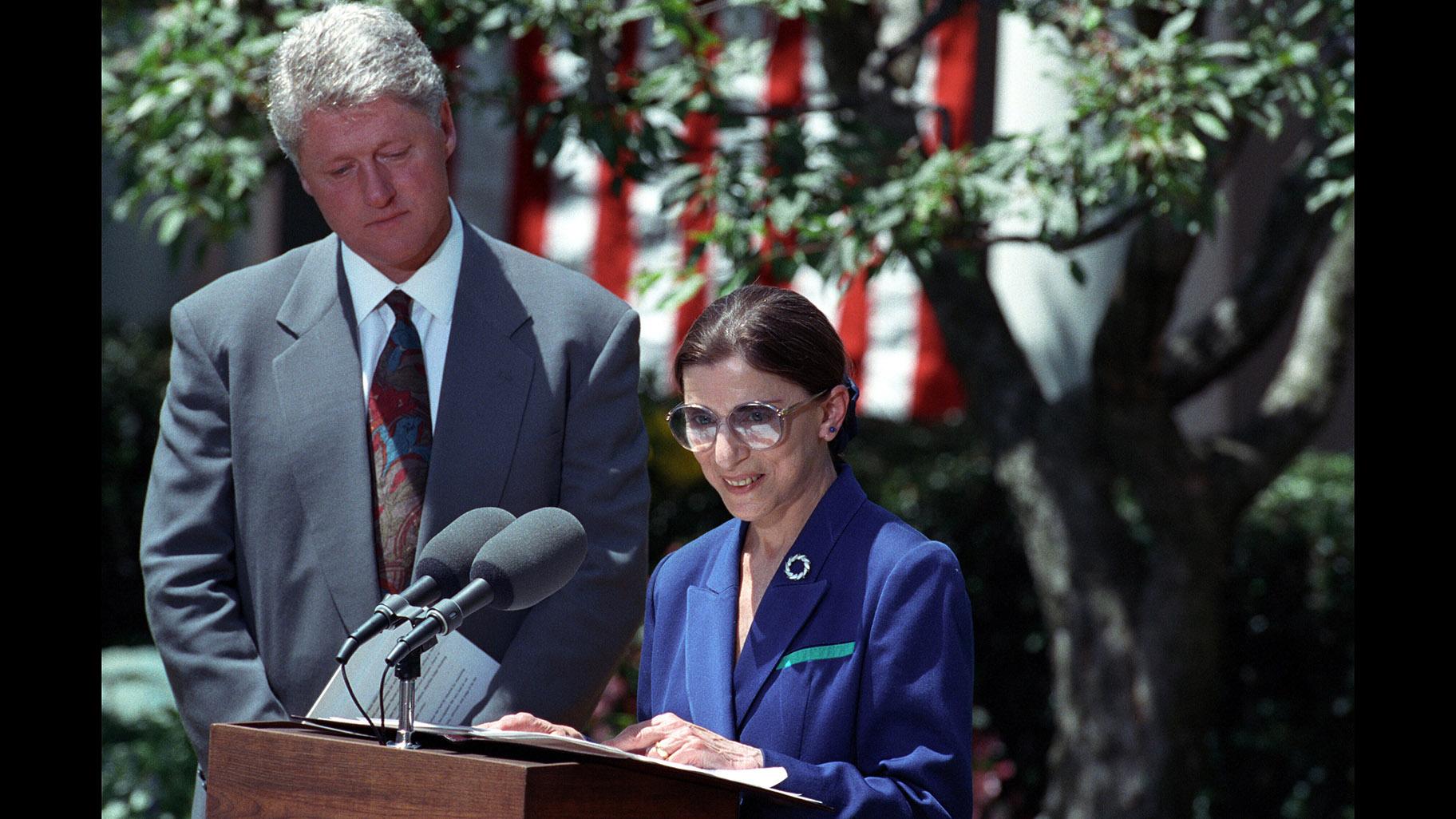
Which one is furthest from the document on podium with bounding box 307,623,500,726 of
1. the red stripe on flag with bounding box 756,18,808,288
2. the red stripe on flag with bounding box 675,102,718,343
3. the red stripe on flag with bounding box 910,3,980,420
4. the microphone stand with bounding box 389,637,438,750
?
the red stripe on flag with bounding box 756,18,808,288

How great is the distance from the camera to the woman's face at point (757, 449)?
8.07ft

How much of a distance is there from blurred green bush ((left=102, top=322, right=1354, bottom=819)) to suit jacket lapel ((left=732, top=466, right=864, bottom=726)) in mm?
4129

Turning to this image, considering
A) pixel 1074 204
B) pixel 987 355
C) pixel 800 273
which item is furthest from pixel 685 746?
pixel 800 273

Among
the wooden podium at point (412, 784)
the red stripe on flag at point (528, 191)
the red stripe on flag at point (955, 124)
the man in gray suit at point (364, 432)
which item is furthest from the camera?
the red stripe on flag at point (528, 191)

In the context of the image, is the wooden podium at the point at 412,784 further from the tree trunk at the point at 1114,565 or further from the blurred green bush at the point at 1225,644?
the blurred green bush at the point at 1225,644

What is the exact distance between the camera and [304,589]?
9.36ft

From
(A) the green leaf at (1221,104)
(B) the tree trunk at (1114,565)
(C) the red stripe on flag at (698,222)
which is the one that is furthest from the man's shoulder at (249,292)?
(B) the tree trunk at (1114,565)

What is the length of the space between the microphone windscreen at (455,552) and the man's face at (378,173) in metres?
0.78

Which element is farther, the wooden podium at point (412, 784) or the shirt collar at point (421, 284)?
the shirt collar at point (421, 284)

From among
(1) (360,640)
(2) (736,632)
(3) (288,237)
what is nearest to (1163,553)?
(2) (736,632)

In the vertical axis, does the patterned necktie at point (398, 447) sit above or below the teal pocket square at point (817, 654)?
above

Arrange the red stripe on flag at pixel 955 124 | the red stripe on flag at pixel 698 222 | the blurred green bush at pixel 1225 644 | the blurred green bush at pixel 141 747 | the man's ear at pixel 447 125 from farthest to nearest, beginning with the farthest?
the red stripe on flag at pixel 955 124 → the blurred green bush at pixel 1225 644 → the red stripe on flag at pixel 698 222 → the blurred green bush at pixel 141 747 → the man's ear at pixel 447 125

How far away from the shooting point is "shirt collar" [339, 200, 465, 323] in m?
3.00

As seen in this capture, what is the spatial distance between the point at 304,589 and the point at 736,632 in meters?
0.80
